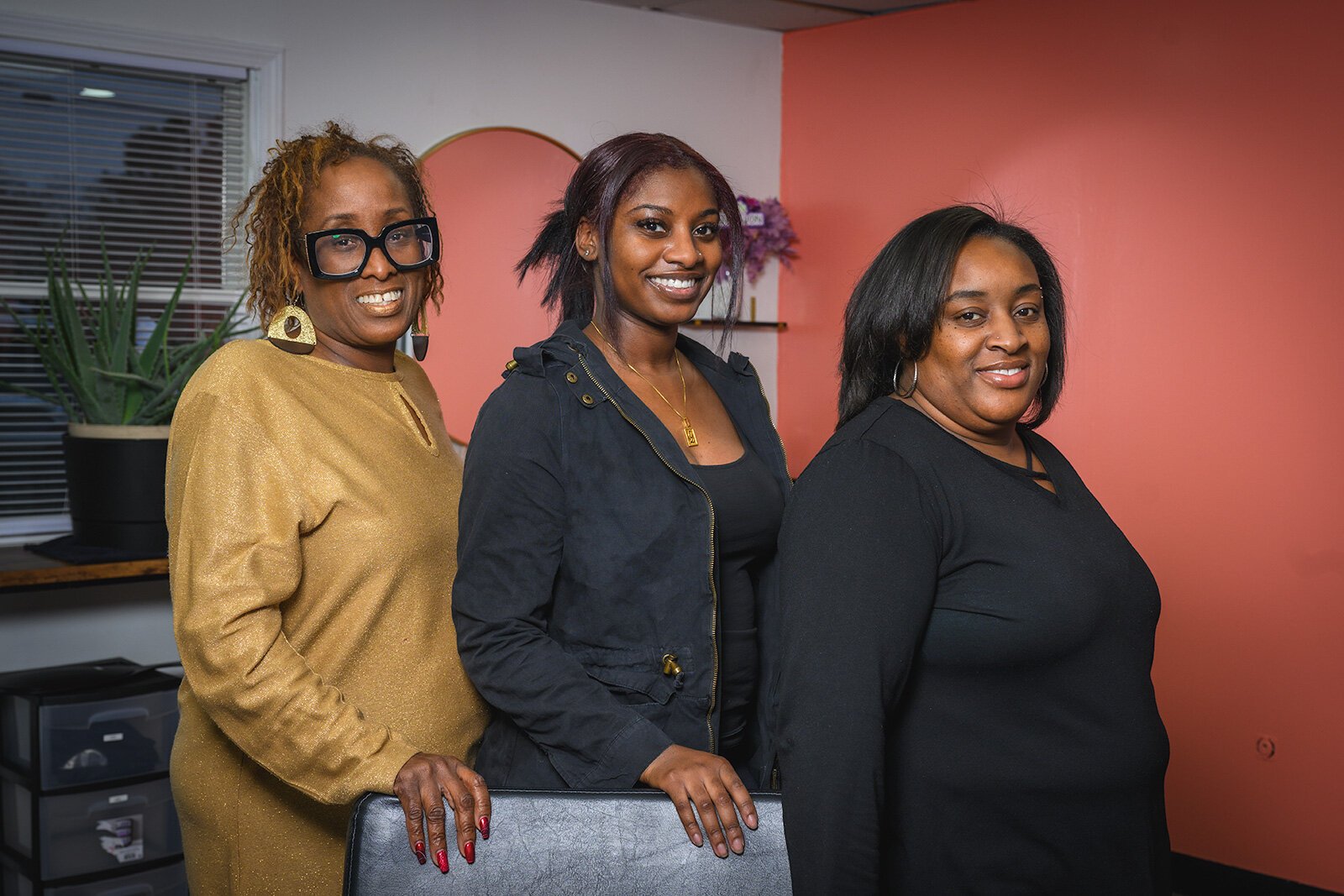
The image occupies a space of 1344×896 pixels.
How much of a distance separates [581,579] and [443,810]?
0.36 meters

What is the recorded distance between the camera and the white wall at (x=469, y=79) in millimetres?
3480

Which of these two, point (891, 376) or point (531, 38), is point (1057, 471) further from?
point (531, 38)

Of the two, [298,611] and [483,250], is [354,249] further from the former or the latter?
[483,250]

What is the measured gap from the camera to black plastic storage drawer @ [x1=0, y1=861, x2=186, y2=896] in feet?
9.45

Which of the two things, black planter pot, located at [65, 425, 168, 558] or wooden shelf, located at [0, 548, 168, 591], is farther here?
black planter pot, located at [65, 425, 168, 558]

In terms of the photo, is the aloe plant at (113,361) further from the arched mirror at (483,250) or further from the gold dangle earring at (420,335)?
the gold dangle earring at (420,335)

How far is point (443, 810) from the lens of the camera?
1.36 meters

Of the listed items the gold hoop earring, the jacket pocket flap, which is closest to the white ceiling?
the gold hoop earring

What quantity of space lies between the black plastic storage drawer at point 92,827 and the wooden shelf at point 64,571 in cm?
49

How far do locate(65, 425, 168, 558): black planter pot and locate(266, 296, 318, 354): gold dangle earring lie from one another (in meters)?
1.46

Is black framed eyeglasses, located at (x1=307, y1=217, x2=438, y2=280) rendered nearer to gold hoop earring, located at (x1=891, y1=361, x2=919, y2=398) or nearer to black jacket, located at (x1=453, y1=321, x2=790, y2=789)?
black jacket, located at (x1=453, y1=321, x2=790, y2=789)

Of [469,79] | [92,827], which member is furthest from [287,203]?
[469,79]

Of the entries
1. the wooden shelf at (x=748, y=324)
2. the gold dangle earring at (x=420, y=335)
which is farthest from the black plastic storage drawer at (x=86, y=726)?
the wooden shelf at (x=748, y=324)

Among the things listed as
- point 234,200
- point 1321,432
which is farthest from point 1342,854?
point 234,200
